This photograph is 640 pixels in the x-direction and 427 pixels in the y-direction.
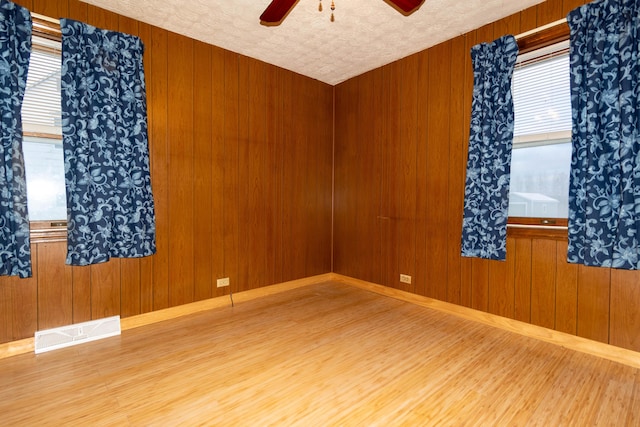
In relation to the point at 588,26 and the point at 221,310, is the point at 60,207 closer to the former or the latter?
the point at 221,310

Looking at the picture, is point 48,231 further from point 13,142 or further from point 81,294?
point 13,142

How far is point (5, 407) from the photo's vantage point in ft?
5.59

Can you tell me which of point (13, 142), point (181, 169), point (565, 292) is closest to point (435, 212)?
point (565, 292)

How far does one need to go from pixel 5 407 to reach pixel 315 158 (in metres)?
3.51

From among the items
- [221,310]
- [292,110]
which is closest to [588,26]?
[292,110]

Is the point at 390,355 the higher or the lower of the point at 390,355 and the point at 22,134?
the lower

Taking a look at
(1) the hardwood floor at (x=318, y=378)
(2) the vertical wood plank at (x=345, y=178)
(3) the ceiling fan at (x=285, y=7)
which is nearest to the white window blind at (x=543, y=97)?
(3) the ceiling fan at (x=285, y=7)

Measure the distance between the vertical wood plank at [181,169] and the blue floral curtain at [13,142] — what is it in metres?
1.02

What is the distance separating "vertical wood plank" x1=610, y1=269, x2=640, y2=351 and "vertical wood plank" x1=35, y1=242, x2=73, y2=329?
4.14 meters

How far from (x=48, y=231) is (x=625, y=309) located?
4.32 m

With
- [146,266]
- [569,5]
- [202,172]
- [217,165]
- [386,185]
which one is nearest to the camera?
[569,5]

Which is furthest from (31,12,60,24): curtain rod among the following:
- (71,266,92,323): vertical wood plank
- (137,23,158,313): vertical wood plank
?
(71,266,92,323): vertical wood plank

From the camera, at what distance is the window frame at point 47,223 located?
233 centimetres

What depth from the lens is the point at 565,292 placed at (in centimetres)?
244
